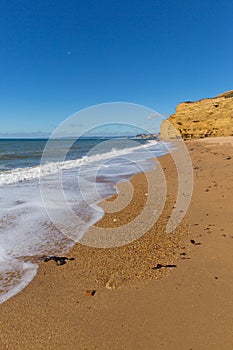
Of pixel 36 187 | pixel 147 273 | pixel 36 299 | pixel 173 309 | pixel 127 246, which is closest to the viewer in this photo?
pixel 173 309

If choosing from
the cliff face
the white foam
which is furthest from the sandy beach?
the cliff face

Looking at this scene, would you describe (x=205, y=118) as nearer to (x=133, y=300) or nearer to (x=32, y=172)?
(x=32, y=172)

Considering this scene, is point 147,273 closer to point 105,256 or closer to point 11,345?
point 105,256

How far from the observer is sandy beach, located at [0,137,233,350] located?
73.6 inches

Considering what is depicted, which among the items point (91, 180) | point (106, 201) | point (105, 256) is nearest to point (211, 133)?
point (91, 180)

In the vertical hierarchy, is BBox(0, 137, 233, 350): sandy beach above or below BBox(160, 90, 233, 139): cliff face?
below

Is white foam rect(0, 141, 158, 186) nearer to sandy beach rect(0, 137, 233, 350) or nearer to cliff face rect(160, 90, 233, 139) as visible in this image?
sandy beach rect(0, 137, 233, 350)

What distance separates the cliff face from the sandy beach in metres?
35.8

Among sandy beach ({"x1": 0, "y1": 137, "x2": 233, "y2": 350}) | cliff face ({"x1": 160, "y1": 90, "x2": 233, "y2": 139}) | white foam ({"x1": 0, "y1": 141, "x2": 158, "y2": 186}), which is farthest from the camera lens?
cliff face ({"x1": 160, "y1": 90, "x2": 233, "y2": 139})

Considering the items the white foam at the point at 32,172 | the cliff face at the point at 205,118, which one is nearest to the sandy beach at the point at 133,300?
the white foam at the point at 32,172

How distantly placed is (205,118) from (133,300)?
39.3 metres

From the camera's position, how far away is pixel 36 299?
7.87 ft

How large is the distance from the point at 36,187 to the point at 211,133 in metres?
35.6

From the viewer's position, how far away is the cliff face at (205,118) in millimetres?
34903
